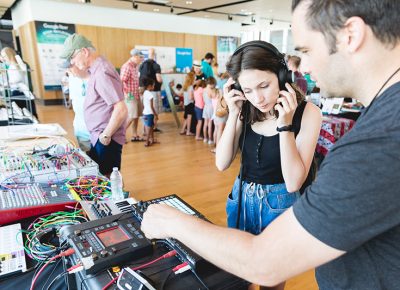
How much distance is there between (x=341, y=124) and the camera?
375 centimetres

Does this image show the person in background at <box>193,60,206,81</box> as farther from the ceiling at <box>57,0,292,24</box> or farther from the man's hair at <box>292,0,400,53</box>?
the man's hair at <box>292,0,400,53</box>

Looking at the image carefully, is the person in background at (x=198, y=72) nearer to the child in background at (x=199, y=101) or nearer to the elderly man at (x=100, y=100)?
the child in background at (x=199, y=101)

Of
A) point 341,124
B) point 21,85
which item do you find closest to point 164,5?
point 21,85

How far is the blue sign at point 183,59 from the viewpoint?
1069 centimetres

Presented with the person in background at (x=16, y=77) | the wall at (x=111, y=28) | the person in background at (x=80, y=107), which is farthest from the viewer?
the wall at (x=111, y=28)

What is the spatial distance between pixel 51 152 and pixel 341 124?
334cm

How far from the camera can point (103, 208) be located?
117cm

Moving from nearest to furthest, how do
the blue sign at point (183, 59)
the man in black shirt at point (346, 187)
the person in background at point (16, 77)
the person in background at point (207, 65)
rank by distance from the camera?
1. the man in black shirt at point (346, 187)
2. the person in background at point (16, 77)
3. the person in background at point (207, 65)
4. the blue sign at point (183, 59)

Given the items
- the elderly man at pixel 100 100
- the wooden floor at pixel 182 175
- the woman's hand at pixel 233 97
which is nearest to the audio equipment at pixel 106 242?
the woman's hand at pixel 233 97

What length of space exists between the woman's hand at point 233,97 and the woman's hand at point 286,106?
0.19 m

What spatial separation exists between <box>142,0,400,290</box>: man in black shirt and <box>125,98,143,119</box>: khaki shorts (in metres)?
4.74

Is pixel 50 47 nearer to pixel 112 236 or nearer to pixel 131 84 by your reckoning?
pixel 131 84

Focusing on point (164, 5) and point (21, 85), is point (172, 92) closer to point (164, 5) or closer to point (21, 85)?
point (164, 5)

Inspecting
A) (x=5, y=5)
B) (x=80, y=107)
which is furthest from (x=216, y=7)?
(x=80, y=107)
